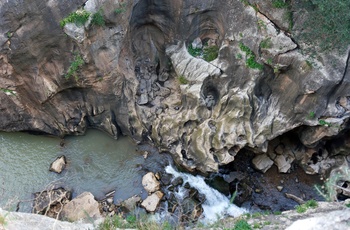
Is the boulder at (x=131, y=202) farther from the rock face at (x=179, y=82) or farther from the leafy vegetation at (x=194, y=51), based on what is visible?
the leafy vegetation at (x=194, y=51)

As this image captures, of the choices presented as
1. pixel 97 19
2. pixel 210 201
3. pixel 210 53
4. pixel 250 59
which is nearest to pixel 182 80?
pixel 210 53

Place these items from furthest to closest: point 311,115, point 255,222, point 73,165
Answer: point 73,165
point 311,115
point 255,222

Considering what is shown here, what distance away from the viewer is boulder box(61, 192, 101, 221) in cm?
1109

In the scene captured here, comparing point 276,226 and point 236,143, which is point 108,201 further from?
point 276,226

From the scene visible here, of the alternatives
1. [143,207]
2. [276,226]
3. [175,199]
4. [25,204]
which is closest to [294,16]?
[276,226]

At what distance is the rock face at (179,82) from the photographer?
10.2m

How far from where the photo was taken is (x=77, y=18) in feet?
33.8

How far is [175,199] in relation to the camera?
11742 mm

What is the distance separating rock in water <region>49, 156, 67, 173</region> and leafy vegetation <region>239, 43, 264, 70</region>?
25.8 feet

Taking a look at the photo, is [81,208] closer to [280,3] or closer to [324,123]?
[324,123]

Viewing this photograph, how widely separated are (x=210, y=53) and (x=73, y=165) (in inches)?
272

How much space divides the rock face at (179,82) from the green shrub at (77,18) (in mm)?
196

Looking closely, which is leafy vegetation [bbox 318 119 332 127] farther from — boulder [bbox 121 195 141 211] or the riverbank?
boulder [bbox 121 195 141 211]

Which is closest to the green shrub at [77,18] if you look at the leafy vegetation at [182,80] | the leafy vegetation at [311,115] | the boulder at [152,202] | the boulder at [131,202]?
the leafy vegetation at [182,80]
